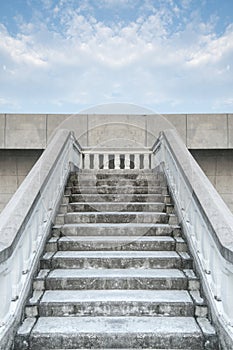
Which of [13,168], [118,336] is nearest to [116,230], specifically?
[118,336]

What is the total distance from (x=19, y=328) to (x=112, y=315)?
0.75 m

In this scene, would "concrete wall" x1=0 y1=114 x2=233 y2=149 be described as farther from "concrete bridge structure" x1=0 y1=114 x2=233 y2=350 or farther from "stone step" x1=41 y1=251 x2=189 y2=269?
"stone step" x1=41 y1=251 x2=189 y2=269

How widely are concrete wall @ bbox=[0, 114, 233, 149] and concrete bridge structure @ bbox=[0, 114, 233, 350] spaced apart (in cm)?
2

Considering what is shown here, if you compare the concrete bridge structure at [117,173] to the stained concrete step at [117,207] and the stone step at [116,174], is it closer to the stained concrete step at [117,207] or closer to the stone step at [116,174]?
the stone step at [116,174]

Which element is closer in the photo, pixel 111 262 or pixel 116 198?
pixel 111 262

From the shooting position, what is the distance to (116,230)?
3783 millimetres

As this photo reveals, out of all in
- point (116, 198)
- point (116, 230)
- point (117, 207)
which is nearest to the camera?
point (116, 230)

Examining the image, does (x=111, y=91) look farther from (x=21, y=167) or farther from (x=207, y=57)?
(x=21, y=167)

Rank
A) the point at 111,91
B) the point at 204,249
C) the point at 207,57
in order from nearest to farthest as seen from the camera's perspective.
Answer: the point at 204,249
the point at 111,91
the point at 207,57

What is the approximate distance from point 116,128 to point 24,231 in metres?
4.88

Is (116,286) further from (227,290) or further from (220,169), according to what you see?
(220,169)

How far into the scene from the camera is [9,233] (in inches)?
95.7

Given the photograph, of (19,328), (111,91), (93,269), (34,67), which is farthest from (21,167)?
(19,328)

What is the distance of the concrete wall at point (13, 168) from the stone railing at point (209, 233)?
4.37 metres
